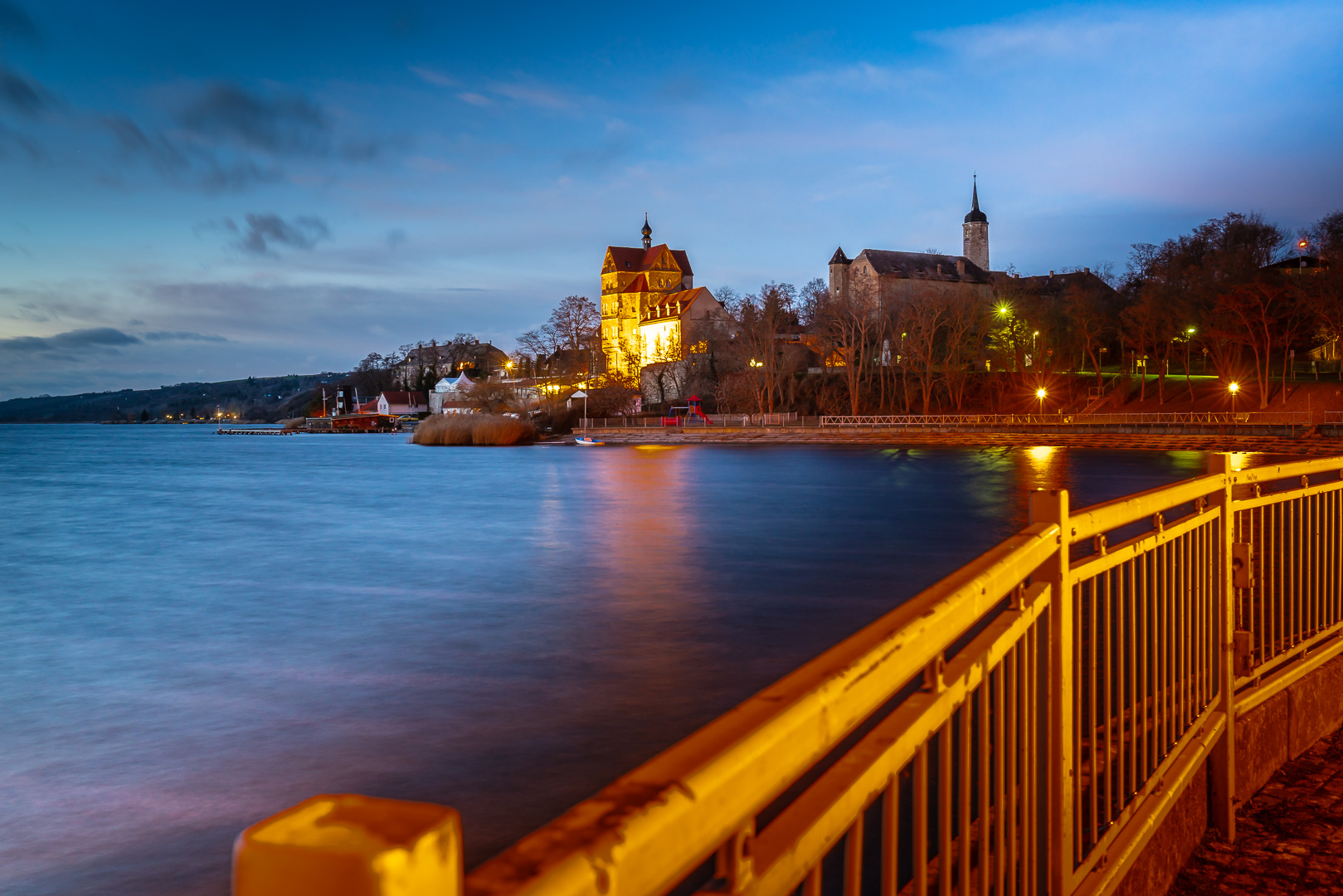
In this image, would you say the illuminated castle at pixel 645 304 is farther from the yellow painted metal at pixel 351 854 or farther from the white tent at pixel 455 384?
the yellow painted metal at pixel 351 854

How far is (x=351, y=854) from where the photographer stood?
75 cm

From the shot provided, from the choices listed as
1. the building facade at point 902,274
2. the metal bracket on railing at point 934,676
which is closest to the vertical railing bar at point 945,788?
the metal bracket on railing at point 934,676

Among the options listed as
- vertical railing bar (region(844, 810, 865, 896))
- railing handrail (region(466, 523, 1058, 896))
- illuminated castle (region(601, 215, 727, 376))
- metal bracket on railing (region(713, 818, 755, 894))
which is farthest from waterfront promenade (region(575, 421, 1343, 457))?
metal bracket on railing (region(713, 818, 755, 894))

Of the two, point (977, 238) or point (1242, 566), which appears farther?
point (977, 238)

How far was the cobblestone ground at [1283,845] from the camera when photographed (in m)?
4.26

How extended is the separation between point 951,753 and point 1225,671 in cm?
259

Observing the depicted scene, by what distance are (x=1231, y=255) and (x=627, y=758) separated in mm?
69480

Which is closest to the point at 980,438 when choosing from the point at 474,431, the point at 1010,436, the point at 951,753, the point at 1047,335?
the point at 1010,436

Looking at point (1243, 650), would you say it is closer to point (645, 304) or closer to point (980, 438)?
point (980, 438)

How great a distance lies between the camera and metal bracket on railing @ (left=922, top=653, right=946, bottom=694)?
2018mm

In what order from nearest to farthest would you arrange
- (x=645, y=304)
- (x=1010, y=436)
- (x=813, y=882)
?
1. (x=813, y=882)
2. (x=1010, y=436)
3. (x=645, y=304)

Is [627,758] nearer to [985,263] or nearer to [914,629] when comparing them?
[914,629]

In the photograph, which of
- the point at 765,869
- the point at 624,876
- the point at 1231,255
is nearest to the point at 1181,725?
the point at 765,869

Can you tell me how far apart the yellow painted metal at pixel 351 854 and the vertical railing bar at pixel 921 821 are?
4.52ft
